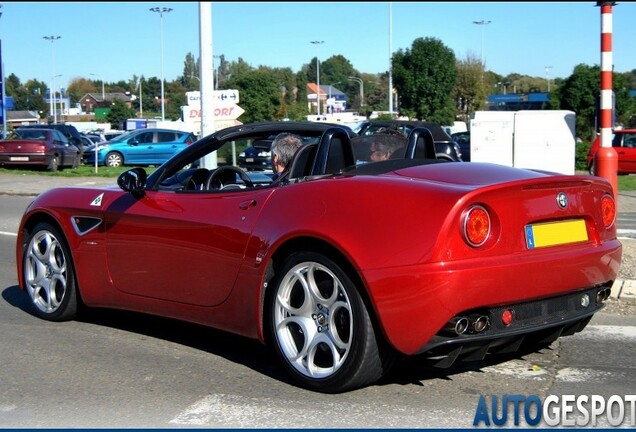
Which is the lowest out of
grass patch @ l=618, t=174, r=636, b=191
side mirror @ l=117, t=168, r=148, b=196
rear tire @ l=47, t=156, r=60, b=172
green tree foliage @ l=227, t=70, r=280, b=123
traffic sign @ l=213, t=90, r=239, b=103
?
grass patch @ l=618, t=174, r=636, b=191

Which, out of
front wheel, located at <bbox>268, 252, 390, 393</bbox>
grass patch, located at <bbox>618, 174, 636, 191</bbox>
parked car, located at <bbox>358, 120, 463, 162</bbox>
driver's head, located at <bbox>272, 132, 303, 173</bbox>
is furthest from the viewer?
grass patch, located at <bbox>618, 174, 636, 191</bbox>

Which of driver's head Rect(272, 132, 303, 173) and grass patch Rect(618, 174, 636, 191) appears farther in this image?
grass patch Rect(618, 174, 636, 191)

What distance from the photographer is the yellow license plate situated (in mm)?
4371

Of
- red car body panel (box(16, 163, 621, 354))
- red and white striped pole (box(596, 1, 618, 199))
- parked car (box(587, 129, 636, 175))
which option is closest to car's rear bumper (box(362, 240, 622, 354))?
red car body panel (box(16, 163, 621, 354))

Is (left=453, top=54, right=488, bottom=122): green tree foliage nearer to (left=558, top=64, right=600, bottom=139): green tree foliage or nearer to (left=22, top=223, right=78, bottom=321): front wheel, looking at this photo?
(left=558, top=64, right=600, bottom=139): green tree foliage

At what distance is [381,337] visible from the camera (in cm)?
433

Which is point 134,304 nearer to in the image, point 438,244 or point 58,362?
point 58,362

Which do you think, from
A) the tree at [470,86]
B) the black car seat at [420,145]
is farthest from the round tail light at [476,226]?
the tree at [470,86]

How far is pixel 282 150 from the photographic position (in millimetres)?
5664

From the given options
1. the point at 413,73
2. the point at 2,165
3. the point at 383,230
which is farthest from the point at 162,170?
the point at 413,73

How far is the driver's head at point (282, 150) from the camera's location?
5.66 meters

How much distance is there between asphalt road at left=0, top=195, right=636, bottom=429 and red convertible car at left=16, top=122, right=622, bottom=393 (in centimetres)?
22

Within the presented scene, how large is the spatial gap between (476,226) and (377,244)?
19.4 inches

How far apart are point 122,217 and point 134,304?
59 centimetres
